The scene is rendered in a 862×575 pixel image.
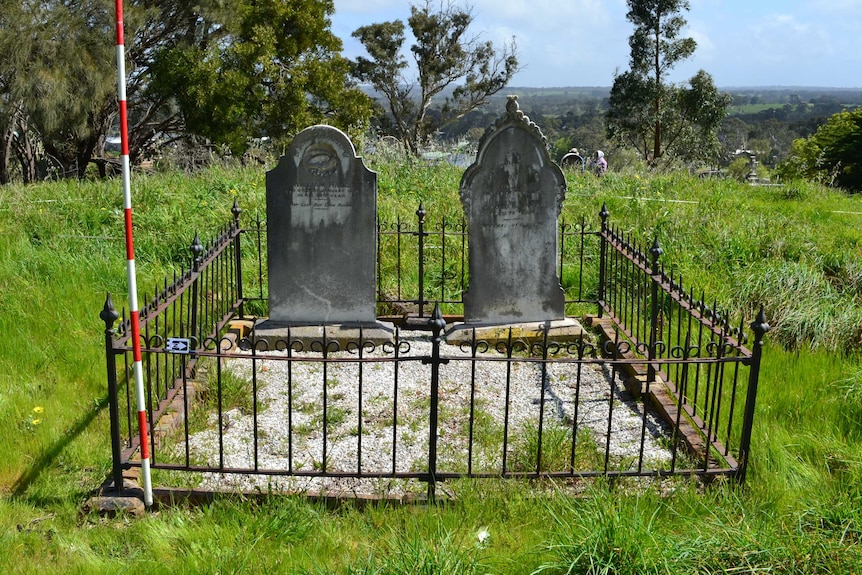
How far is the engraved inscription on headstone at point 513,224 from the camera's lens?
21.8ft

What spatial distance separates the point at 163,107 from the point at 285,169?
1695 cm

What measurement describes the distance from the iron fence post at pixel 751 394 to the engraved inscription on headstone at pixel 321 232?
11.3ft

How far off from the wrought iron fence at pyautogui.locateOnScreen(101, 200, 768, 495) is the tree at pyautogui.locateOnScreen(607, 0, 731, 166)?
24.0 m

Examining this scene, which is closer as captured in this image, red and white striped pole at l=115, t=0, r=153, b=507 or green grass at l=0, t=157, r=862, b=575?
green grass at l=0, t=157, r=862, b=575

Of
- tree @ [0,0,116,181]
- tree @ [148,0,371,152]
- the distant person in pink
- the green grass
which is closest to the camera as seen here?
the green grass

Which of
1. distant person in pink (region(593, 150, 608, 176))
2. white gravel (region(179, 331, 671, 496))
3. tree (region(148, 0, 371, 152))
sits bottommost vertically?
white gravel (region(179, 331, 671, 496))

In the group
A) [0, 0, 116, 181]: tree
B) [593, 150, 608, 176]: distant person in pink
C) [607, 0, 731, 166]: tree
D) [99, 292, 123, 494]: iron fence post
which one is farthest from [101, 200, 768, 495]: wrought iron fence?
[607, 0, 731, 166]: tree

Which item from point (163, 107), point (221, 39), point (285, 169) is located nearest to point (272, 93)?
point (221, 39)

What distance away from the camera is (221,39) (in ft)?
66.5

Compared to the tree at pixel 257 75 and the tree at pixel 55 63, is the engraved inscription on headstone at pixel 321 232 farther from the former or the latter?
the tree at pixel 257 75

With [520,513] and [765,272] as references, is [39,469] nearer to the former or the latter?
[520,513]

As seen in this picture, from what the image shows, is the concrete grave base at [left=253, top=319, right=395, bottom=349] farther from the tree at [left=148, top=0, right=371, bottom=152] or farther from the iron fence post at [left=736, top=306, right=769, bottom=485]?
the tree at [left=148, top=0, right=371, bottom=152]

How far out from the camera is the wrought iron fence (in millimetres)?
4363

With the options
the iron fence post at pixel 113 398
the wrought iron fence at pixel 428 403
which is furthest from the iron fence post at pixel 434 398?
the iron fence post at pixel 113 398
